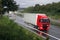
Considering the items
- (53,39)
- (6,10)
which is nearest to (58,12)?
(6,10)

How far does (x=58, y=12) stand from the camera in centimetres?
9238

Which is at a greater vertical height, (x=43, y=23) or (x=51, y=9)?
(x=43, y=23)

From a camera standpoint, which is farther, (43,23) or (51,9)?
(51,9)

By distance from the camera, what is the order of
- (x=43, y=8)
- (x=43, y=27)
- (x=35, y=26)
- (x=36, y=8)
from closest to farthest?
(x=43, y=27), (x=35, y=26), (x=43, y=8), (x=36, y=8)

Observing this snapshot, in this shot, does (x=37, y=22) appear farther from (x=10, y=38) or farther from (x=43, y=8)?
(x=43, y=8)

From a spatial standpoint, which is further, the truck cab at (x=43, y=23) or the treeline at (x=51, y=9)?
the treeline at (x=51, y=9)

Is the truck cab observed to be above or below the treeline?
above

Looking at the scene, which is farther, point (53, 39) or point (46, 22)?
point (46, 22)

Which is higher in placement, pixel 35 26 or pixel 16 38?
pixel 16 38

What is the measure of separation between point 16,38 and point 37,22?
80.9ft

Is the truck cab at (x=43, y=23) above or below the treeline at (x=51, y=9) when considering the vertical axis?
above

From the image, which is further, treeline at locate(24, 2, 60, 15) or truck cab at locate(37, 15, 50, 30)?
treeline at locate(24, 2, 60, 15)

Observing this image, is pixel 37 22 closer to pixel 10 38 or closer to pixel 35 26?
pixel 35 26

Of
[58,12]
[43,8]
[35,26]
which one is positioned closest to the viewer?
[35,26]
